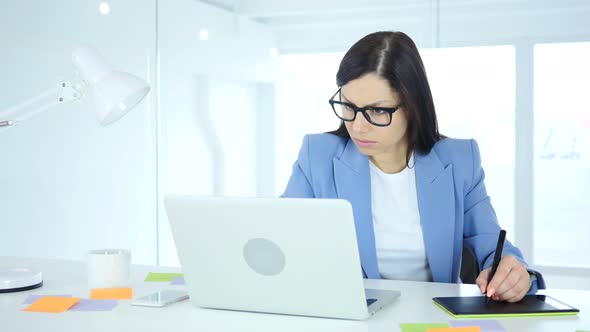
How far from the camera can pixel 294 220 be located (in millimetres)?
1395

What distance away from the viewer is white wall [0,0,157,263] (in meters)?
3.45

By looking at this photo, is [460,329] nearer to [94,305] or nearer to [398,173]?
[94,305]

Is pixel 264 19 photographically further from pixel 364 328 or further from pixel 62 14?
pixel 364 328

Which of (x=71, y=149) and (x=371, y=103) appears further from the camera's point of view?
(x=71, y=149)

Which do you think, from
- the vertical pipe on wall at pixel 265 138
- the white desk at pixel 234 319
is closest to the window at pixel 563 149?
the vertical pipe on wall at pixel 265 138

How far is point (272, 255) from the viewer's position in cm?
145

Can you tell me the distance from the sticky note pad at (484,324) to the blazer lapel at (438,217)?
0.67m

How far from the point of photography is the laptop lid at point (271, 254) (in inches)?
54.5

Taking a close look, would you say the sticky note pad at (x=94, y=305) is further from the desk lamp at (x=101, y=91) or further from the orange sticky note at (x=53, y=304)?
the desk lamp at (x=101, y=91)

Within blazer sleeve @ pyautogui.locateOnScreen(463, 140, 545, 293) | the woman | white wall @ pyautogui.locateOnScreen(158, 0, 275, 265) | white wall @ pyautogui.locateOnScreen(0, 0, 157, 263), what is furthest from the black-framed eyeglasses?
white wall @ pyautogui.locateOnScreen(158, 0, 275, 265)

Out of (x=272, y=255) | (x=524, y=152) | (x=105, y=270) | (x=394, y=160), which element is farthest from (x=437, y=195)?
(x=524, y=152)

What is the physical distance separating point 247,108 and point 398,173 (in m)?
2.01

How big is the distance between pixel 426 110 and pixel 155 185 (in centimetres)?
249

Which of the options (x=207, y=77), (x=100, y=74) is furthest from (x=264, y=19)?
(x=100, y=74)
